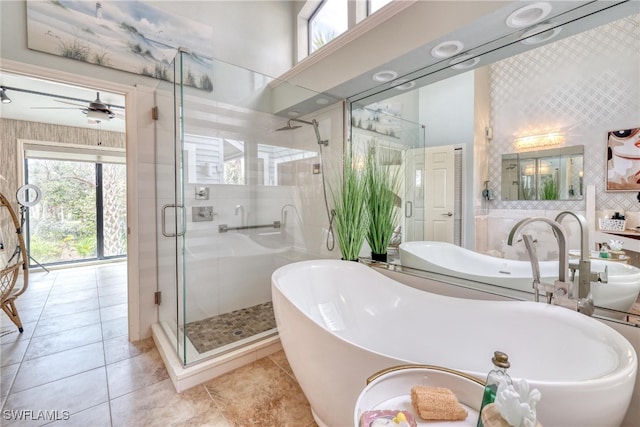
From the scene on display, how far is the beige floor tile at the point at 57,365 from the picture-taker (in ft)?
5.85

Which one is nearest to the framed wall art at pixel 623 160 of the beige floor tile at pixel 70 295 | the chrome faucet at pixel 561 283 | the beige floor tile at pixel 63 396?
the chrome faucet at pixel 561 283

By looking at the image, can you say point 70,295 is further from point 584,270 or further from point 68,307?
point 584,270

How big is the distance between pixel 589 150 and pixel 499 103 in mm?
576

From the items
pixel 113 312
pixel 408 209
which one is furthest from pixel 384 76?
pixel 113 312

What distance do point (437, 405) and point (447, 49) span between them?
1.92 meters

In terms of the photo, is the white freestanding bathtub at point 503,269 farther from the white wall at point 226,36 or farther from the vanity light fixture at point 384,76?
the white wall at point 226,36

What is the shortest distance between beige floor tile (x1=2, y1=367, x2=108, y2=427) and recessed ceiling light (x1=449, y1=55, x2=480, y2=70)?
10.2 feet

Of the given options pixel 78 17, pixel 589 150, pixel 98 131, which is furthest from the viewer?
pixel 98 131

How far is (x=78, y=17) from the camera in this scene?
201 centimetres

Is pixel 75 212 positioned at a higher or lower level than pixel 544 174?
lower

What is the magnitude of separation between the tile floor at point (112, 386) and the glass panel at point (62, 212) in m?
2.65

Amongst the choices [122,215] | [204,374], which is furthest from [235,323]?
[122,215]

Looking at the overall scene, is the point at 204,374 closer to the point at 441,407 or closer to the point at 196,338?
the point at 196,338

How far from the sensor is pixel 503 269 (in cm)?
173
